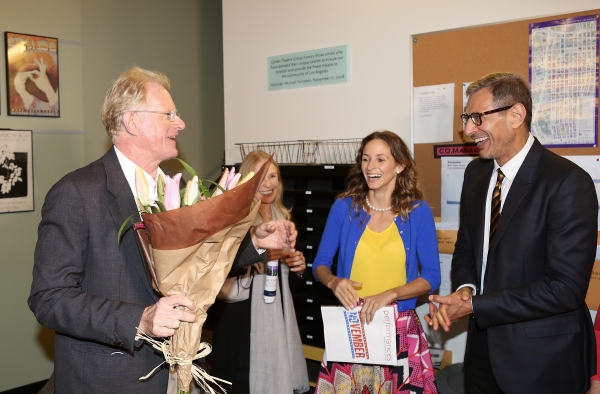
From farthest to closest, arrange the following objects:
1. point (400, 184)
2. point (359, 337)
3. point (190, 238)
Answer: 1. point (400, 184)
2. point (359, 337)
3. point (190, 238)

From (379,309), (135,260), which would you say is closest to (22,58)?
(135,260)

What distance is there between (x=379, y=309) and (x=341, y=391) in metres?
0.48

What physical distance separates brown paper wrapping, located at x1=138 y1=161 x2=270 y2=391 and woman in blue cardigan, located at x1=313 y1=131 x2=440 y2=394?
3.42 ft

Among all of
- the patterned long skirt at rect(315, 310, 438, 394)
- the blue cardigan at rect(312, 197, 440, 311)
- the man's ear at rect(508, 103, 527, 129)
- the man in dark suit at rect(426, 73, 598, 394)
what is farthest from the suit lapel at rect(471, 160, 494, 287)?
the patterned long skirt at rect(315, 310, 438, 394)

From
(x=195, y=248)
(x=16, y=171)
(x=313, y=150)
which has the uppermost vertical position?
(x=313, y=150)

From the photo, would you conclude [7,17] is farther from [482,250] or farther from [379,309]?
[482,250]

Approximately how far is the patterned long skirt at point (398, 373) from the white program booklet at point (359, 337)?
119mm

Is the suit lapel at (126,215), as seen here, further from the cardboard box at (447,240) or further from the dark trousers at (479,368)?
the cardboard box at (447,240)

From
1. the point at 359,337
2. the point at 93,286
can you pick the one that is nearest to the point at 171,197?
the point at 93,286

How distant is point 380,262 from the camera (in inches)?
101

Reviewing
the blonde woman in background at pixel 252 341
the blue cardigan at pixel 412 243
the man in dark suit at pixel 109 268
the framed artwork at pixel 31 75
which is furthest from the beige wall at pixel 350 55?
the man in dark suit at pixel 109 268

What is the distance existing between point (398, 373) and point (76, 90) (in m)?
3.49

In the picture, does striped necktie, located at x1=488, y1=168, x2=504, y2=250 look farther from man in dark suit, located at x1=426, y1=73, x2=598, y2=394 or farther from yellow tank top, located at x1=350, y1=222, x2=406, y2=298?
yellow tank top, located at x1=350, y1=222, x2=406, y2=298

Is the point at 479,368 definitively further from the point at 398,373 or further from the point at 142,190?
the point at 142,190
